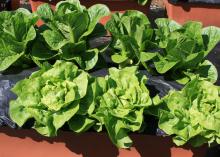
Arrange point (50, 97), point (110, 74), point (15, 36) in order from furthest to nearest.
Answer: point (15, 36) < point (110, 74) < point (50, 97)

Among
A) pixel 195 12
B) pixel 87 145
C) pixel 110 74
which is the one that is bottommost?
pixel 87 145

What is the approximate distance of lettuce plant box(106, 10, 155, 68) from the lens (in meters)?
1.63

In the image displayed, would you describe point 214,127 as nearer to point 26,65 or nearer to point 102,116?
point 102,116

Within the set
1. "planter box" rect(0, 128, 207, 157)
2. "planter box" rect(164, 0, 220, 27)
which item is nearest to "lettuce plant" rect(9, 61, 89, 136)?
"planter box" rect(0, 128, 207, 157)

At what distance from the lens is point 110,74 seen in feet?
5.03

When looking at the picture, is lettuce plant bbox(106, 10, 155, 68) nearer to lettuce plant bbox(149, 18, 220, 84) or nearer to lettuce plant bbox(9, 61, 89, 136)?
lettuce plant bbox(149, 18, 220, 84)

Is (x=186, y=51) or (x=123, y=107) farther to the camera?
(x=186, y=51)

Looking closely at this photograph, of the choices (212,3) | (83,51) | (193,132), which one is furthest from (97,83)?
(212,3)

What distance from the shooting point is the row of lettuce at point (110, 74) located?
1.44m

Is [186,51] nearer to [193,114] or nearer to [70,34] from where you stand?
[193,114]

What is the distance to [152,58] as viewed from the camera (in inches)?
64.6

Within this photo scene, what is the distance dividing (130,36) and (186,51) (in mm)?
207

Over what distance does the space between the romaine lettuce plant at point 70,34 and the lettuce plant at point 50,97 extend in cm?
16

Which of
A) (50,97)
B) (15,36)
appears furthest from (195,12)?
(50,97)
